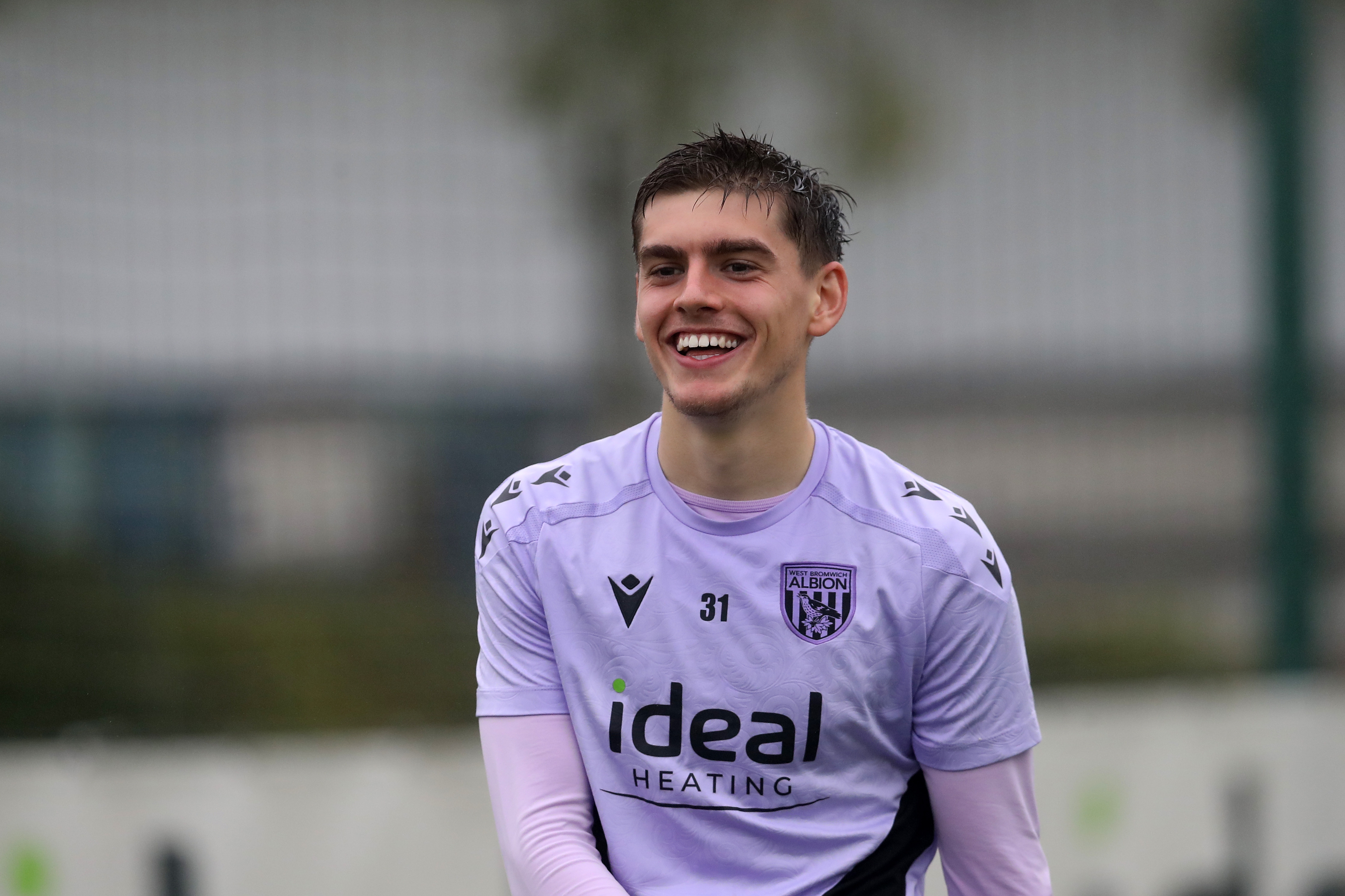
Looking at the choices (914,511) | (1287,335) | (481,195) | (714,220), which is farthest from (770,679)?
(1287,335)

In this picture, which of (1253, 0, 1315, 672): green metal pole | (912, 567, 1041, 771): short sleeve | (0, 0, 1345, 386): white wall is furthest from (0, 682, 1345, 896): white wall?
(912, 567, 1041, 771): short sleeve

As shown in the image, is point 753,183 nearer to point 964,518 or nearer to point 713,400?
point 713,400

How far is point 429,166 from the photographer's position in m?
4.89

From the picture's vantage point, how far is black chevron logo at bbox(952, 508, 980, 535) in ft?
7.91

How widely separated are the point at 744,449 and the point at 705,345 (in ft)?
0.68

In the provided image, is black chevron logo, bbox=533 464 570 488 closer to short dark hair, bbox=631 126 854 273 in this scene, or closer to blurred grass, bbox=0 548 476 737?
short dark hair, bbox=631 126 854 273

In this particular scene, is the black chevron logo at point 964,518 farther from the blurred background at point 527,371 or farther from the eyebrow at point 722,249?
the blurred background at point 527,371

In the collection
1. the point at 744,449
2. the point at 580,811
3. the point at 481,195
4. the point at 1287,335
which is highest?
the point at 481,195

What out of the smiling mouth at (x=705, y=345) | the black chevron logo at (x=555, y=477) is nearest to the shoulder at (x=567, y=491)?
the black chevron logo at (x=555, y=477)

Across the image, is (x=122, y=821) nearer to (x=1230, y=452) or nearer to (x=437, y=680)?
(x=437, y=680)

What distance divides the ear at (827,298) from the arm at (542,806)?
2.69ft

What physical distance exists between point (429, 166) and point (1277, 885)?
13.4 ft

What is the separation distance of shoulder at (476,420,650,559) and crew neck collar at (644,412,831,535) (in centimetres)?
2

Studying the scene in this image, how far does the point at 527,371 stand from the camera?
4.90 m
